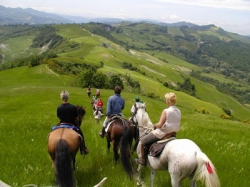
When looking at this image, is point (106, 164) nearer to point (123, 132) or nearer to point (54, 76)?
Answer: point (123, 132)

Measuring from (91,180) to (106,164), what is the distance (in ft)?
6.09

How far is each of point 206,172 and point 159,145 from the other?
193 cm

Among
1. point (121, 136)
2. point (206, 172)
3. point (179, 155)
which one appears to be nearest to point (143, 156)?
point (121, 136)

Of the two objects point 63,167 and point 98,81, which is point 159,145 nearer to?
point 63,167

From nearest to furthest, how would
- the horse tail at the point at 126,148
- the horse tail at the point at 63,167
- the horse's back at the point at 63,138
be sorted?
1. the horse tail at the point at 63,167
2. the horse's back at the point at 63,138
3. the horse tail at the point at 126,148

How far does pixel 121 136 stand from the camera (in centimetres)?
1173

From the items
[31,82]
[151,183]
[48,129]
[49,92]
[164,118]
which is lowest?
[31,82]

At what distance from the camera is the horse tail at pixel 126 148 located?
10.5 metres

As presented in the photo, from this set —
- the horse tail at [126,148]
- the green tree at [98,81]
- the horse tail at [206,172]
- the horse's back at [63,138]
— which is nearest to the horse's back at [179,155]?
the horse tail at [206,172]

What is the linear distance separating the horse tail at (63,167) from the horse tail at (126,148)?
2820mm

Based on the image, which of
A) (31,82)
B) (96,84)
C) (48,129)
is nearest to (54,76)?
(31,82)

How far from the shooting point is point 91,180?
9602 mm

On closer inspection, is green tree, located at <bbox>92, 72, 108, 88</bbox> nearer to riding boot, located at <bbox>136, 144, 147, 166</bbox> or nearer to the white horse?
riding boot, located at <bbox>136, 144, 147, 166</bbox>

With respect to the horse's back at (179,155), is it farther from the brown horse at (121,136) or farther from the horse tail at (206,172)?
the brown horse at (121,136)
